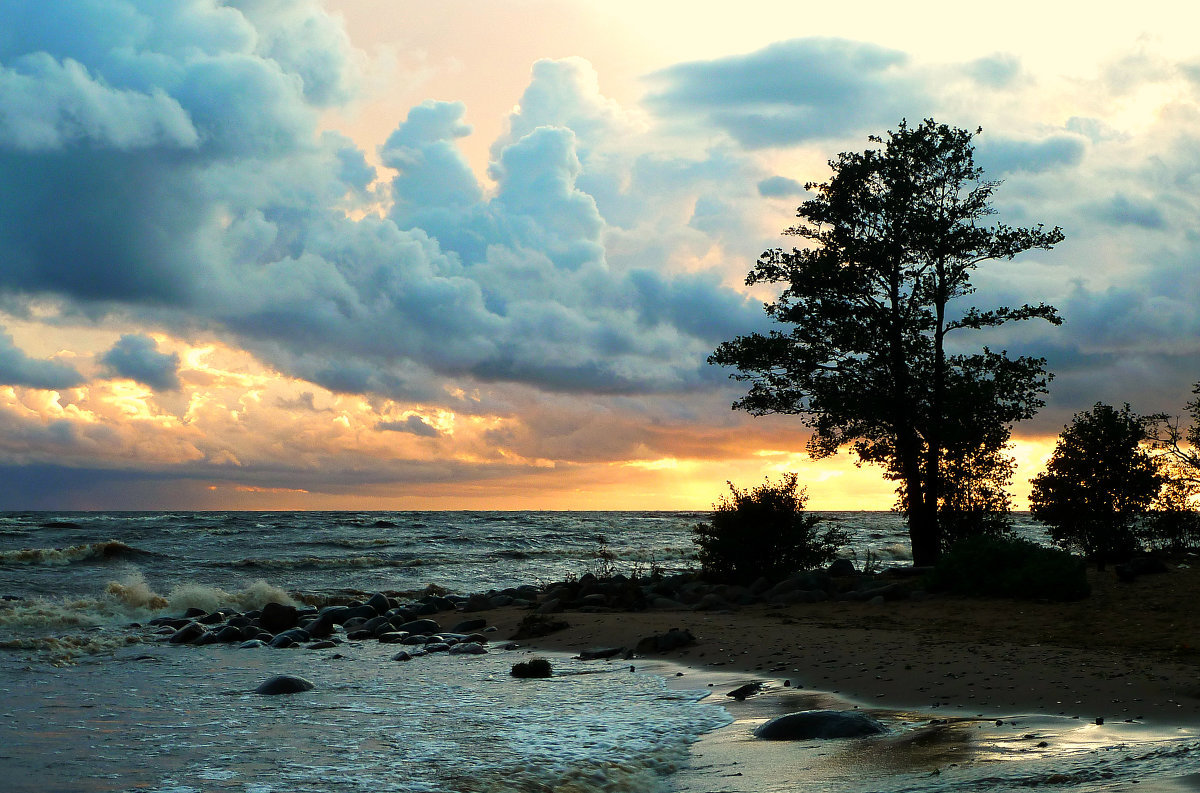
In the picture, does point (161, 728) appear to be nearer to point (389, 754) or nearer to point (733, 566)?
point (389, 754)

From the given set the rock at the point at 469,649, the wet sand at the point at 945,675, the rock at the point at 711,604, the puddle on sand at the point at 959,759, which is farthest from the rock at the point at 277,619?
the puddle on sand at the point at 959,759

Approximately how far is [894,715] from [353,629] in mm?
12686

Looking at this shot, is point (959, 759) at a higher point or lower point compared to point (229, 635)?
higher

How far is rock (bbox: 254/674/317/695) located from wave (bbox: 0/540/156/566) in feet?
100

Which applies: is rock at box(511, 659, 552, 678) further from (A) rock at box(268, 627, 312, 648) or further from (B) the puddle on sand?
(A) rock at box(268, 627, 312, 648)

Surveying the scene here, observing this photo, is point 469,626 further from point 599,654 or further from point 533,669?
point 533,669

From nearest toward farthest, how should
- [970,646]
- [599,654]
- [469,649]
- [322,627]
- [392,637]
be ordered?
[970,646] → [599,654] → [469,649] → [392,637] → [322,627]

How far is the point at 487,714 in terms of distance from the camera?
8.98 m

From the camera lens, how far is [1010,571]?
15.5m

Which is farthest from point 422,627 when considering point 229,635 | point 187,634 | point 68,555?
point 68,555

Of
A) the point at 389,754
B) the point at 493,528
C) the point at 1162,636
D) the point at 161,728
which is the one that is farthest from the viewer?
the point at 493,528

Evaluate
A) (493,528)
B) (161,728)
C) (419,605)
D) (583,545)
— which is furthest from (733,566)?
(493,528)

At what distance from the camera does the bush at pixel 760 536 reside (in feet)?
63.9

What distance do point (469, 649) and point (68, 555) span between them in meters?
32.0
